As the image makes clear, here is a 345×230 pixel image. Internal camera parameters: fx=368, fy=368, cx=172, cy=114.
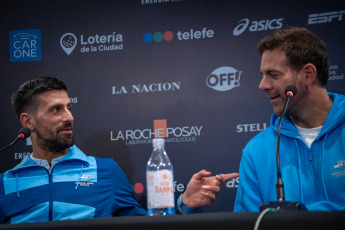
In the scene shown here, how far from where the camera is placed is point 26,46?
295 centimetres

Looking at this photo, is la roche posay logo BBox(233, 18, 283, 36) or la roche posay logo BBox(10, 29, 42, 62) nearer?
la roche posay logo BBox(233, 18, 283, 36)

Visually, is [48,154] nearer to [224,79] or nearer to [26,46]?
[26,46]

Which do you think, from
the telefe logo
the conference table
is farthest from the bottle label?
the telefe logo

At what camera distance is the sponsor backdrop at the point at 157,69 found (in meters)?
2.64

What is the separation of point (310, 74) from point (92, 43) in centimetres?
169

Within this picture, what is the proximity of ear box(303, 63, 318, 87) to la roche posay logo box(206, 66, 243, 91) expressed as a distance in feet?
2.40

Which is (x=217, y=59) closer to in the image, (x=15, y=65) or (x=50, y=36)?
(x=50, y=36)

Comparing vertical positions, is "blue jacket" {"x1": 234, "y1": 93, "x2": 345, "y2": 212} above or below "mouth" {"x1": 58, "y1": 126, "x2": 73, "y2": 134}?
below

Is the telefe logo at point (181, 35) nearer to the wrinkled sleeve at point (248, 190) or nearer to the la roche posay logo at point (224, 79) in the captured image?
the la roche posay logo at point (224, 79)

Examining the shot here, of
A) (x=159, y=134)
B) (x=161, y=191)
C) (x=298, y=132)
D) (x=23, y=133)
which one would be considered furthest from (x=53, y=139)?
(x=298, y=132)

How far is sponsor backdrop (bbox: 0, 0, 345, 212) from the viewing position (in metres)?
2.64

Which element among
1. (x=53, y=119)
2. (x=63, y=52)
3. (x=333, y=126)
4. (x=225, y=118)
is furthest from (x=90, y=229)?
(x=63, y=52)

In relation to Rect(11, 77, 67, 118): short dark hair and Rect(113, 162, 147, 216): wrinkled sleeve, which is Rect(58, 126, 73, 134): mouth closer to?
Rect(11, 77, 67, 118): short dark hair

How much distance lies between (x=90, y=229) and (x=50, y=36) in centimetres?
230
